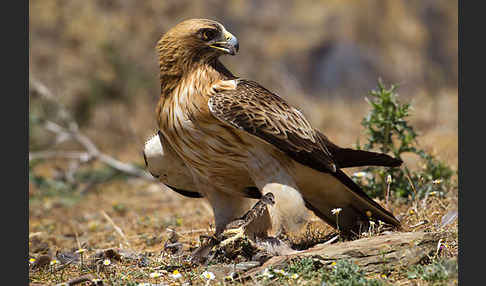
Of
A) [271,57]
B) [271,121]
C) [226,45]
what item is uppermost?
[271,57]

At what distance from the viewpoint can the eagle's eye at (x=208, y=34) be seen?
370 cm

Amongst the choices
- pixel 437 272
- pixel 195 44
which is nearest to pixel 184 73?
pixel 195 44

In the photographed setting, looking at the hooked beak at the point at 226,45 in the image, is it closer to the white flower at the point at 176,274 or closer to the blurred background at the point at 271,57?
the white flower at the point at 176,274

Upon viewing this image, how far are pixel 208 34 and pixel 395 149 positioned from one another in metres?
2.27

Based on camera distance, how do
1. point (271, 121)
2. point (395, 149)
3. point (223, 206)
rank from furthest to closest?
point (395, 149)
point (223, 206)
point (271, 121)

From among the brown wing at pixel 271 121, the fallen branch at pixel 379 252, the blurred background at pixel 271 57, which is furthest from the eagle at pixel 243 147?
the blurred background at pixel 271 57

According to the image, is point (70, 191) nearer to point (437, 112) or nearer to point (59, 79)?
point (59, 79)

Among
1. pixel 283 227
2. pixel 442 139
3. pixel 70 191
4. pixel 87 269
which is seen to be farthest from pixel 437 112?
pixel 87 269

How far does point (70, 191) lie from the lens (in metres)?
7.73

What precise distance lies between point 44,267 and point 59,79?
7775 mm

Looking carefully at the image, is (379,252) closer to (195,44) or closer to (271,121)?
(271,121)

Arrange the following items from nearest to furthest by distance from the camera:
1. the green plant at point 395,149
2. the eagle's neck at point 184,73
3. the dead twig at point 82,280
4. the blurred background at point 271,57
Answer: the dead twig at point 82,280
the eagle's neck at point 184,73
the green plant at point 395,149
the blurred background at point 271,57

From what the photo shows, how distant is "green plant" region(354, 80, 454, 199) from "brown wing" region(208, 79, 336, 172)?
127cm

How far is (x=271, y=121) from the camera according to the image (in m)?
3.41
